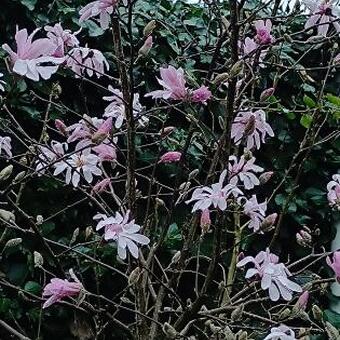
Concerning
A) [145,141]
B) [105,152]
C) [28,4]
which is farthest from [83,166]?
[28,4]

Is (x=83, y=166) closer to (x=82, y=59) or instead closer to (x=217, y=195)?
(x=82, y=59)

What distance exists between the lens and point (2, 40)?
2156mm

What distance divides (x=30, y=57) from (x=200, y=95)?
1.30 ft

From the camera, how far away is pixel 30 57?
3.23 ft

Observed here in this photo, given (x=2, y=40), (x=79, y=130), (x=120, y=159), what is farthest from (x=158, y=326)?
(x=2, y=40)

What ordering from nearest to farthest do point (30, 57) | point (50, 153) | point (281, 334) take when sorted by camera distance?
1. point (30, 57)
2. point (281, 334)
3. point (50, 153)

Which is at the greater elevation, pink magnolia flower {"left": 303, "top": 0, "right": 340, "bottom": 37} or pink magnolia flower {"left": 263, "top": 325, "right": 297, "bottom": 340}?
pink magnolia flower {"left": 303, "top": 0, "right": 340, "bottom": 37}

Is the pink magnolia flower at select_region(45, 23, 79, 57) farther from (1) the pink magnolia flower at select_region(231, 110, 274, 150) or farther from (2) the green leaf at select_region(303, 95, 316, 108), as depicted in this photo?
(2) the green leaf at select_region(303, 95, 316, 108)

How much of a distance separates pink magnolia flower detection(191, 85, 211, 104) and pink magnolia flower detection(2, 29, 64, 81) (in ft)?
1.15

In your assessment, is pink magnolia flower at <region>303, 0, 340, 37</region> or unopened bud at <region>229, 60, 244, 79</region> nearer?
unopened bud at <region>229, 60, 244, 79</region>

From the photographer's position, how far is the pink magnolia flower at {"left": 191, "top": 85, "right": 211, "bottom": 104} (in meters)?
1.25

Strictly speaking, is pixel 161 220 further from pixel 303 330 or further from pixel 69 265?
pixel 303 330

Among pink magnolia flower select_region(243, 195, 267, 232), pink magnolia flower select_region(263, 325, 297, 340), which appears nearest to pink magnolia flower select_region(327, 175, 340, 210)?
pink magnolia flower select_region(243, 195, 267, 232)

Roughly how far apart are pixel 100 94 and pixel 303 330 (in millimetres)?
1292
